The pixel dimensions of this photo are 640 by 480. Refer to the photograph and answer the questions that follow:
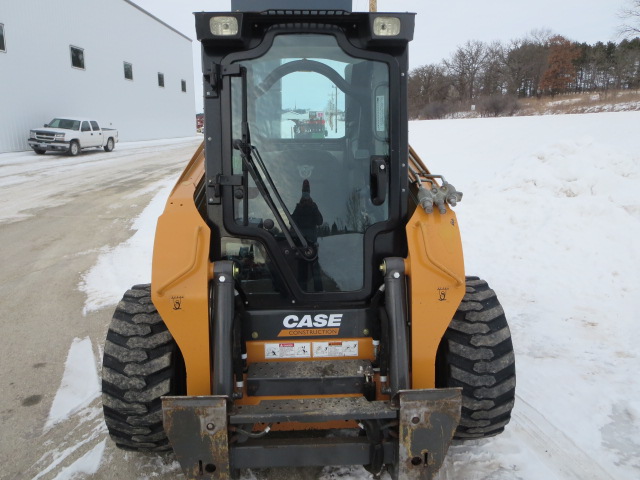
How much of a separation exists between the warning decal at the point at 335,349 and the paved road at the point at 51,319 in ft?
3.47

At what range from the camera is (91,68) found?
30250 mm

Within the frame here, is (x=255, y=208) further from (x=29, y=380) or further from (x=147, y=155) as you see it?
(x=147, y=155)

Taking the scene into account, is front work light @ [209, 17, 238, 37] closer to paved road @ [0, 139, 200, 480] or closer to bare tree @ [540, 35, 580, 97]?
paved road @ [0, 139, 200, 480]

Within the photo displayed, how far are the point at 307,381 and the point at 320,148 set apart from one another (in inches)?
50.2

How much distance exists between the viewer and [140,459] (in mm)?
3016

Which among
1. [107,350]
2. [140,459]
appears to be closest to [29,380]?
[140,459]

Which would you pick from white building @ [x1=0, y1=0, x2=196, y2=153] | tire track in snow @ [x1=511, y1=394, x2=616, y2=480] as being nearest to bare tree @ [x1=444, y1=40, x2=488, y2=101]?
white building @ [x1=0, y1=0, x2=196, y2=153]

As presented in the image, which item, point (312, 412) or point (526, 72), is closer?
point (312, 412)

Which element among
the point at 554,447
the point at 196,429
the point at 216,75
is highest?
the point at 216,75

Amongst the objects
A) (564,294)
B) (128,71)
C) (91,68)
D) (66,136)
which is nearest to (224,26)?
(564,294)

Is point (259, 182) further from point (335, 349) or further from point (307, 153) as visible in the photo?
point (335, 349)

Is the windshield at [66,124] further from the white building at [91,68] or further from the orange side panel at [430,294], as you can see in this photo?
the orange side panel at [430,294]

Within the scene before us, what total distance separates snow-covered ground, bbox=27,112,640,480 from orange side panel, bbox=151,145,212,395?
2.49 ft

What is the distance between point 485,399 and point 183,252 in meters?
1.75
